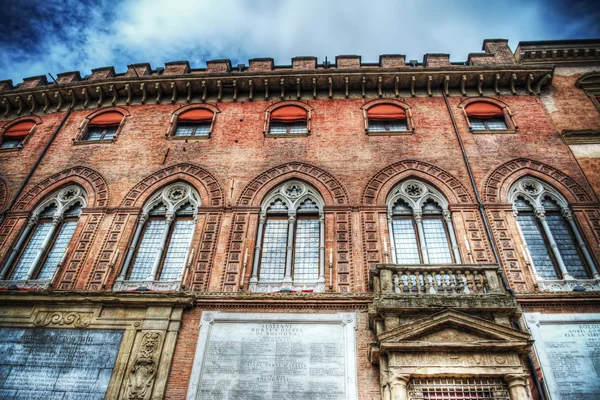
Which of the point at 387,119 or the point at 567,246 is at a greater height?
the point at 387,119

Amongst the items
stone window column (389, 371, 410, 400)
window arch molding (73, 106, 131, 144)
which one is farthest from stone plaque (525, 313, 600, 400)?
window arch molding (73, 106, 131, 144)

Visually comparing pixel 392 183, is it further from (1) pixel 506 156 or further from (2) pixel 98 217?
(2) pixel 98 217

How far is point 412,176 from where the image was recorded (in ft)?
39.1

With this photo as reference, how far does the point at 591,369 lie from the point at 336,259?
5899 millimetres

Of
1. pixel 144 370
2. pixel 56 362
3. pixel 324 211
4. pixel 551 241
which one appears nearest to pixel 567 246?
pixel 551 241

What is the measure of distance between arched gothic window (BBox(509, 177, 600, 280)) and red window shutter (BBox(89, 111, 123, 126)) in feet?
44.9

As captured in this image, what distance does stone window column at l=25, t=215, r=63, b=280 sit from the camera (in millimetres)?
10583

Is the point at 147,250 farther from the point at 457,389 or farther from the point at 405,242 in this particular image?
the point at 457,389

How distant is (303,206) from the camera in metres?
11.7

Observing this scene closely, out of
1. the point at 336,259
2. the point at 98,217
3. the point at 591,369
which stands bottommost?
the point at 591,369

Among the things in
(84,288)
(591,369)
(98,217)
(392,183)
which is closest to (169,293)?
(84,288)

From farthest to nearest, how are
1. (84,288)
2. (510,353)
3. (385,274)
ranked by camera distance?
1. (84,288)
2. (385,274)
3. (510,353)

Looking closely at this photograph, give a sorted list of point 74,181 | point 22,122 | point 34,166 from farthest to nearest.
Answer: point 22,122 → point 34,166 → point 74,181

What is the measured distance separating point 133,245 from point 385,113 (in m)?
9.33
